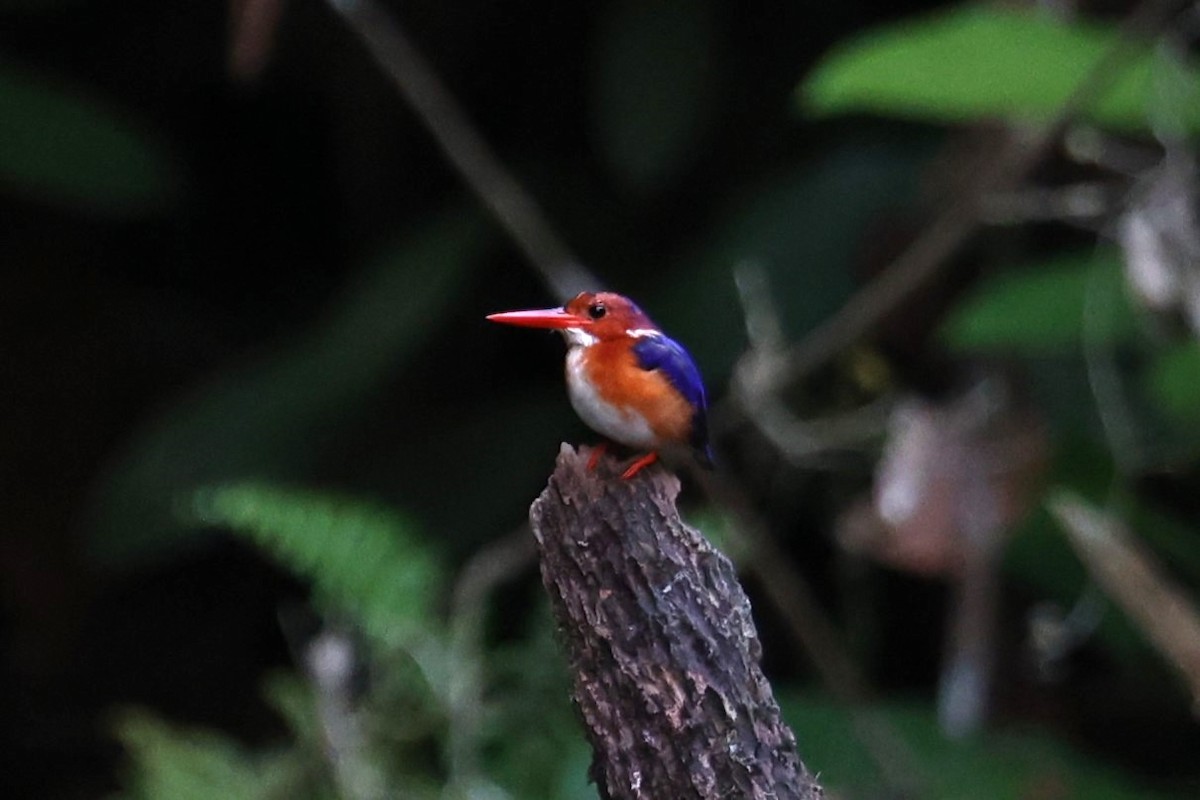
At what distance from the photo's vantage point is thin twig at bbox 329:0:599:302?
8.18ft

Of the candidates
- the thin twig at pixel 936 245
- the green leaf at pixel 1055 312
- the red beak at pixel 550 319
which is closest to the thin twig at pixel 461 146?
the thin twig at pixel 936 245

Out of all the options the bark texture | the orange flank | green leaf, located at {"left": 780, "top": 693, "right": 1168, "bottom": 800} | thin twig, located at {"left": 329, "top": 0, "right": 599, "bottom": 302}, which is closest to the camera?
the bark texture

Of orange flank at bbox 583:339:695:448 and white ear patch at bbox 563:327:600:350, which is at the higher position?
white ear patch at bbox 563:327:600:350

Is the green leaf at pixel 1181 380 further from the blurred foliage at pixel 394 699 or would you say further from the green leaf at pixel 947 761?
the blurred foliage at pixel 394 699

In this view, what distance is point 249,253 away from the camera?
3.74 m

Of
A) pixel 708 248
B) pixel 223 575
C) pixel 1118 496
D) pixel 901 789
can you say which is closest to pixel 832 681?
pixel 901 789

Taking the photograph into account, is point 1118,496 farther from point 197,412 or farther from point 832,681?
point 197,412

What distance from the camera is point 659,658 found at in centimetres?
103

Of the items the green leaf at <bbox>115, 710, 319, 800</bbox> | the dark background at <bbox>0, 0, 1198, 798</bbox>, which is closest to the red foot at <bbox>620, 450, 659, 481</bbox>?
the green leaf at <bbox>115, 710, 319, 800</bbox>

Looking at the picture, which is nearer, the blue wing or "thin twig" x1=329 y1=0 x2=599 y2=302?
the blue wing

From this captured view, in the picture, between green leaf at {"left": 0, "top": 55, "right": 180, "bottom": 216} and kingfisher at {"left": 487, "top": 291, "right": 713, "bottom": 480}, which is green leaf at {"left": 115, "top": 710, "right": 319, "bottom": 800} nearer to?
green leaf at {"left": 0, "top": 55, "right": 180, "bottom": 216}

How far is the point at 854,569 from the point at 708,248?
65 cm

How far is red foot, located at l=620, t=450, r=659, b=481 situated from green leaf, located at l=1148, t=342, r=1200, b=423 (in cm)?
126

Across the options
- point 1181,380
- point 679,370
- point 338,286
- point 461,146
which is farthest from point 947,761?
point 338,286
